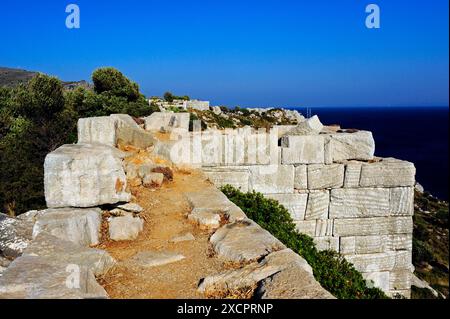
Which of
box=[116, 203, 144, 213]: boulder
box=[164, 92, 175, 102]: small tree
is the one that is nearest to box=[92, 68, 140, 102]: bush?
box=[164, 92, 175, 102]: small tree

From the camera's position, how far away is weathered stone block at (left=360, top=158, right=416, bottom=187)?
26.8 feet

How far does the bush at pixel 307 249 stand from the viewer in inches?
261

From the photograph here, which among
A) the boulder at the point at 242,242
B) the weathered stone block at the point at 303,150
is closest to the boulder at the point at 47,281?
the boulder at the point at 242,242

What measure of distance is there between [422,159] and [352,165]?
218 feet

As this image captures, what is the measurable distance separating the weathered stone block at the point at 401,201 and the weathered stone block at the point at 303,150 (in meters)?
1.55

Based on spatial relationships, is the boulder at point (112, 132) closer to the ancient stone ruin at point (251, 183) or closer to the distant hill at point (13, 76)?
the ancient stone ruin at point (251, 183)

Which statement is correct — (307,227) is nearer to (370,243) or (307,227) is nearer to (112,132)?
(370,243)

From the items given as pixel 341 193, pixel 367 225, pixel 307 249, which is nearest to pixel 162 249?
pixel 307 249

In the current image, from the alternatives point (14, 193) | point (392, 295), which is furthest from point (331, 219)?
point (14, 193)

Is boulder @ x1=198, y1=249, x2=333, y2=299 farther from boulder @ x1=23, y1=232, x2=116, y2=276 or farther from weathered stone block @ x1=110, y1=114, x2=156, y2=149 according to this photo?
weathered stone block @ x1=110, y1=114, x2=156, y2=149

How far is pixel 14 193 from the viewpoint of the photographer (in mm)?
13719

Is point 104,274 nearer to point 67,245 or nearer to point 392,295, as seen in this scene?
point 67,245

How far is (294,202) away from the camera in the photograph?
8.25m

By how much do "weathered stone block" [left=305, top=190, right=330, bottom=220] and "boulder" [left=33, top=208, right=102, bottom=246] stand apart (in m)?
4.55
